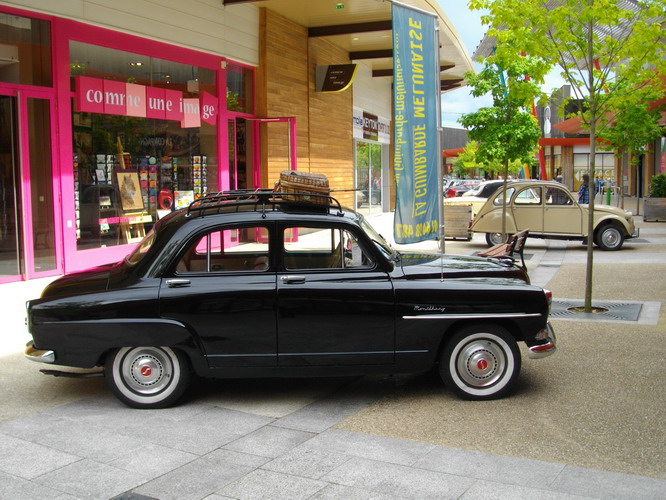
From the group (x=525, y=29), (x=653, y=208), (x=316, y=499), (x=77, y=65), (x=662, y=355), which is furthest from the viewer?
(x=653, y=208)

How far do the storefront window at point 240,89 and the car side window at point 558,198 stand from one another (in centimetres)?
725

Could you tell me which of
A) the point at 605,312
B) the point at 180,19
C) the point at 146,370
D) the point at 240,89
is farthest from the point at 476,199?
the point at 146,370

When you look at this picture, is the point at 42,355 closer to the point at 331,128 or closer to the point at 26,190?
the point at 26,190

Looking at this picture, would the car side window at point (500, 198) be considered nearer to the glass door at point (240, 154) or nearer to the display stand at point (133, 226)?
the glass door at point (240, 154)

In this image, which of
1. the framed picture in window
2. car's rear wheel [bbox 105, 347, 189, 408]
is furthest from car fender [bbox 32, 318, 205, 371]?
the framed picture in window

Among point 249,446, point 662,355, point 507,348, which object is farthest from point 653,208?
point 249,446

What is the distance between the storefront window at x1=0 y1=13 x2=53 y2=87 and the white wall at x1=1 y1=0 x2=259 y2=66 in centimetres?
27

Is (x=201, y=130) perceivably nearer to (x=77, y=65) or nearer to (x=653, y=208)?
(x=77, y=65)

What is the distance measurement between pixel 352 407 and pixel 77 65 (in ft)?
28.8

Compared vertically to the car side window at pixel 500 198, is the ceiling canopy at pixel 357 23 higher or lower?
higher

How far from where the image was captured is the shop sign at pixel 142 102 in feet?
40.4

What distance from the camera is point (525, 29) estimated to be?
388 inches

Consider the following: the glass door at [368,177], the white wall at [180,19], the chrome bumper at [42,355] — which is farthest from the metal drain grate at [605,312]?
the glass door at [368,177]

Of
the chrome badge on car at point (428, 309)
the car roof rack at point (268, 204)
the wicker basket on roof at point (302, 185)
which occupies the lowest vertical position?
the chrome badge on car at point (428, 309)
